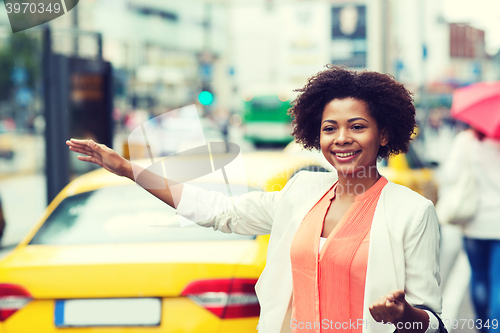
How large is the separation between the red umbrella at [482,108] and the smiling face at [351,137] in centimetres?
212

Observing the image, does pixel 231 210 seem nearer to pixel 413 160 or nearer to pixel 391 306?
pixel 391 306

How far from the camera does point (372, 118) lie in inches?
78.2

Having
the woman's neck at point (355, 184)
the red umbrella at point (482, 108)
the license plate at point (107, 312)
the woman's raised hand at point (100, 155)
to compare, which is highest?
the red umbrella at point (482, 108)

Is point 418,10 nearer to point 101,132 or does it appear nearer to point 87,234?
point 101,132

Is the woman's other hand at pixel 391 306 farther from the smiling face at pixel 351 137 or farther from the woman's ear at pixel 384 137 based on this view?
the woman's ear at pixel 384 137

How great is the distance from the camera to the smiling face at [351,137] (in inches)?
76.7

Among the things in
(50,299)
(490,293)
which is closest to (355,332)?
(50,299)

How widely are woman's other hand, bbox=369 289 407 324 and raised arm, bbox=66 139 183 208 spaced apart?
80cm

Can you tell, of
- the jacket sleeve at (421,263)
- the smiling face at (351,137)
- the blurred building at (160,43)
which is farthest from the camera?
the blurred building at (160,43)

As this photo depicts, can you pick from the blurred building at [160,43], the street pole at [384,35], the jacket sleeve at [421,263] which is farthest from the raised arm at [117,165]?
the blurred building at [160,43]

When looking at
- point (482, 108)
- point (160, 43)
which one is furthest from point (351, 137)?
point (160, 43)

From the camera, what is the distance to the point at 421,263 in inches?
70.2

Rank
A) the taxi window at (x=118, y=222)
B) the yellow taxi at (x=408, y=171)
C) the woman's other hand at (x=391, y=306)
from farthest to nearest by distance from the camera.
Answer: the yellow taxi at (x=408, y=171) → the taxi window at (x=118, y=222) → the woman's other hand at (x=391, y=306)

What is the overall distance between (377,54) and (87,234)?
5.90 meters
